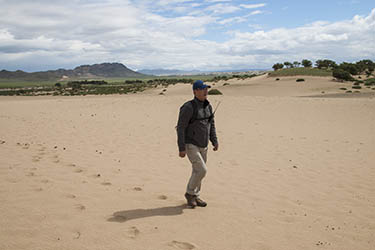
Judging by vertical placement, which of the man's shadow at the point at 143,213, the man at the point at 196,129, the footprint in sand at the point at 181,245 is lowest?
the footprint in sand at the point at 181,245

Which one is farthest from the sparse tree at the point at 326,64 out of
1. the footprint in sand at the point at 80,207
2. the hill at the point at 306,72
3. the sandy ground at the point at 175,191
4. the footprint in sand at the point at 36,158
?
the footprint in sand at the point at 80,207

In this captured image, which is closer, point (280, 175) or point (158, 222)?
point (158, 222)

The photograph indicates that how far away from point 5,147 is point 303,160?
7.74 meters

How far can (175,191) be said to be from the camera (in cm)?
579

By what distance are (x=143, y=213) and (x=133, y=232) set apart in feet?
2.10

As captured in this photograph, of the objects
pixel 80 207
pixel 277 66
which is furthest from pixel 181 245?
pixel 277 66

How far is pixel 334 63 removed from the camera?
6069cm

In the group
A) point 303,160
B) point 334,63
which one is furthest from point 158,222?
point 334,63

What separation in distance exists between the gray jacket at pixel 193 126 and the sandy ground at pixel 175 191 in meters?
1.07

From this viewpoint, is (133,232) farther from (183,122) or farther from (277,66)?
(277,66)

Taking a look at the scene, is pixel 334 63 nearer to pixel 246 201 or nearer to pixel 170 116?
pixel 170 116

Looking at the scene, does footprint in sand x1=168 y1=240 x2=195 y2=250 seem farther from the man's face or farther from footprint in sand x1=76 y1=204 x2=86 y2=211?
the man's face

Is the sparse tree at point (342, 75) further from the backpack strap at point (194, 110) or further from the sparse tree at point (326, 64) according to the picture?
the backpack strap at point (194, 110)

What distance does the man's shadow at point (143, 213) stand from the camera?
4434mm
